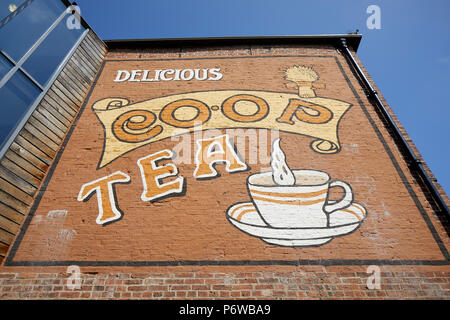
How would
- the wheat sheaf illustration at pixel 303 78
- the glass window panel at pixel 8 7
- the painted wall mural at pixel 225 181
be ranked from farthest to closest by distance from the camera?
the wheat sheaf illustration at pixel 303 78 < the glass window panel at pixel 8 7 < the painted wall mural at pixel 225 181

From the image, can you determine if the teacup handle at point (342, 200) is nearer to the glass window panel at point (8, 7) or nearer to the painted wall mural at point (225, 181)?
the painted wall mural at point (225, 181)

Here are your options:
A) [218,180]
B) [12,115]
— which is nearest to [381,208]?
[218,180]

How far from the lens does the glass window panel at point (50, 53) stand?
15.3 ft

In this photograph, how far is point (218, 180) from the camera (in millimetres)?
4176

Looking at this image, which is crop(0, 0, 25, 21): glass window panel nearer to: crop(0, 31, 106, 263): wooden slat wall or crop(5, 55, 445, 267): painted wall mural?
crop(0, 31, 106, 263): wooden slat wall

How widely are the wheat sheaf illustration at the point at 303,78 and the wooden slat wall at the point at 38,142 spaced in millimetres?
4157

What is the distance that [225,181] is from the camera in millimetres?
4164

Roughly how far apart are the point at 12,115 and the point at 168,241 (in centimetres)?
294

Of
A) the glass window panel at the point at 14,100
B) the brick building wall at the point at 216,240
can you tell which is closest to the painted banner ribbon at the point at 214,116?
the brick building wall at the point at 216,240

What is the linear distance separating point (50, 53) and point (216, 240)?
4.52m

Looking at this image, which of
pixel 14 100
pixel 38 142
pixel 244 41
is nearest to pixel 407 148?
pixel 244 41

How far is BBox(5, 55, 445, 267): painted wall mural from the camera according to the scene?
3.49m

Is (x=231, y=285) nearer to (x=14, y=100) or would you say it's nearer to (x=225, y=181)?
(x=225, y=181)
